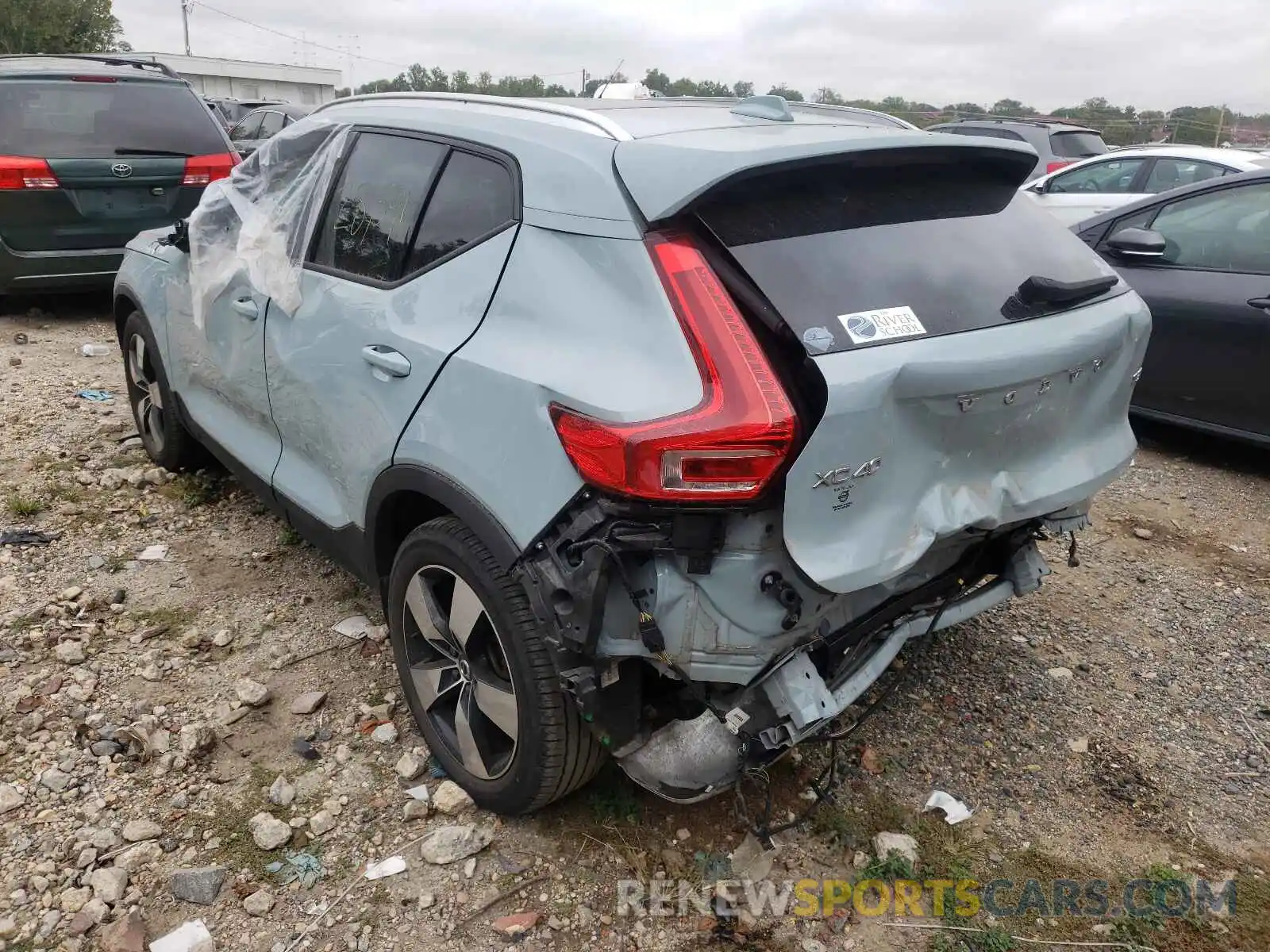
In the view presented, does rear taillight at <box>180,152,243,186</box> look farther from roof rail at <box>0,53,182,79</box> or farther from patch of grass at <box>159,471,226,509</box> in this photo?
patch of grass at <box>159,471,226,509</box>

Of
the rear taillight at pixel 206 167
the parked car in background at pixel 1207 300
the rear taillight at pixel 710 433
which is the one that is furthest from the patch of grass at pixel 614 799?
the rear taillight at pixel 206 167

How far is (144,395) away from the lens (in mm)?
4770

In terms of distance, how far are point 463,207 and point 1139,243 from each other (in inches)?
148

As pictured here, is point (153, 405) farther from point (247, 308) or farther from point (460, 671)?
point (460, 671)

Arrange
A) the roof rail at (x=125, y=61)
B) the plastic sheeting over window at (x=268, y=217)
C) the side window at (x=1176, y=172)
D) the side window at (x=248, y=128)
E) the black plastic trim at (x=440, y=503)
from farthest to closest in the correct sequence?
the side window at (x=248, y=128)
the side window at (x=1176, y=172)
the roof rail at (x=125, y=61)
the plastic sheeting over window at (x=268, y=217)
the black plastic trim at (x=440, y=503)

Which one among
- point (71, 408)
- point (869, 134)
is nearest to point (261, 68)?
point (71, 408)

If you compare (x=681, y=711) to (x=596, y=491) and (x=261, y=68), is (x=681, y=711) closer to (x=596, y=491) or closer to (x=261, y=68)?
(x=596, y=491)

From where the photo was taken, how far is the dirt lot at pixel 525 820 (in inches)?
92.3

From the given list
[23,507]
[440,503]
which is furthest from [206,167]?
[440,503]

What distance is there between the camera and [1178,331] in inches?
190

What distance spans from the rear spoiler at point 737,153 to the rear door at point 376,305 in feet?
1.31

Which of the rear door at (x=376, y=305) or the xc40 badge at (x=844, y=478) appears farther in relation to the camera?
the rear door at (x=376, y=305)

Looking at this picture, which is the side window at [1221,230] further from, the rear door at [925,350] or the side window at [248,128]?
the side window at [248,128]

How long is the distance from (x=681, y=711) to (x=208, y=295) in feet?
8.41
